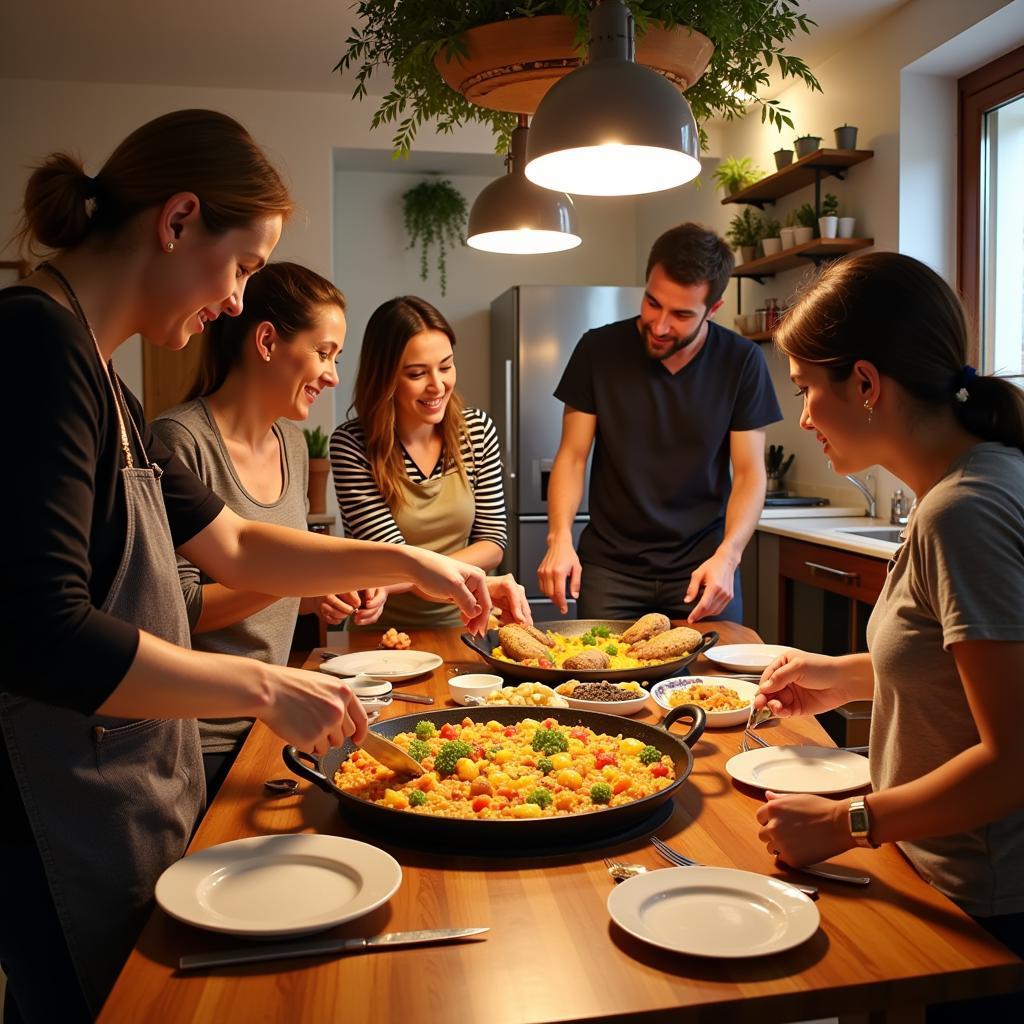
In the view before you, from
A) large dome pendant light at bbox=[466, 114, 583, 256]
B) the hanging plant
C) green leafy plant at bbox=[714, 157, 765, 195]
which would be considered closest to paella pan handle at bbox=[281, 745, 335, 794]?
large dome pendant light at bbox=[466, 114, 583, 256]

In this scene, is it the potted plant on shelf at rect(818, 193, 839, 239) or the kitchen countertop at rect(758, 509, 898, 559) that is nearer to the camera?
the kitchen countertop at rect(758, 509, 898, 559)

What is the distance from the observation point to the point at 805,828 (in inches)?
45.2

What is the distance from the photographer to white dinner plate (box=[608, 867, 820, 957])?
0.97 metres

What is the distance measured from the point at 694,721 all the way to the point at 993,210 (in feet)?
11.2

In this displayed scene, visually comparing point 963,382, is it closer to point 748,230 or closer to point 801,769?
point 801,769

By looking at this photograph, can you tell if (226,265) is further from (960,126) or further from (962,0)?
(960,126)

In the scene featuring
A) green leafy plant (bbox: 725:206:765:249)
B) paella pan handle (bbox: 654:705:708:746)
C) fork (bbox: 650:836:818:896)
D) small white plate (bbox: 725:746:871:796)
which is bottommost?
fork (bbox: 650:836:818:896)

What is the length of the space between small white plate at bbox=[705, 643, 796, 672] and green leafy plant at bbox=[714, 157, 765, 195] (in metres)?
3.50

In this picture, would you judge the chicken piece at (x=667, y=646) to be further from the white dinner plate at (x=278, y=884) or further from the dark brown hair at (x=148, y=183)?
the dark brown hair at (x=148, y=183)

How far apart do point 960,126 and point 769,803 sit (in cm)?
387

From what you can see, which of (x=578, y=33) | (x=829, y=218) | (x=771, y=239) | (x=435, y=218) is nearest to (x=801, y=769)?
(x=578, y=33)

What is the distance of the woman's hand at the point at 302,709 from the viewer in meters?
1.14

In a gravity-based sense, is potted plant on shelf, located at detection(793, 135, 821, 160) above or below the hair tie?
above

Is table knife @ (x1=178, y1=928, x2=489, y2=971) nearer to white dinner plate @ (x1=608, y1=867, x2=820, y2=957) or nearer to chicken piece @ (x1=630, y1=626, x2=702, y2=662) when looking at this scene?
white dinner plate @ (x1=608, y1=867, x2=820, y2=957)
